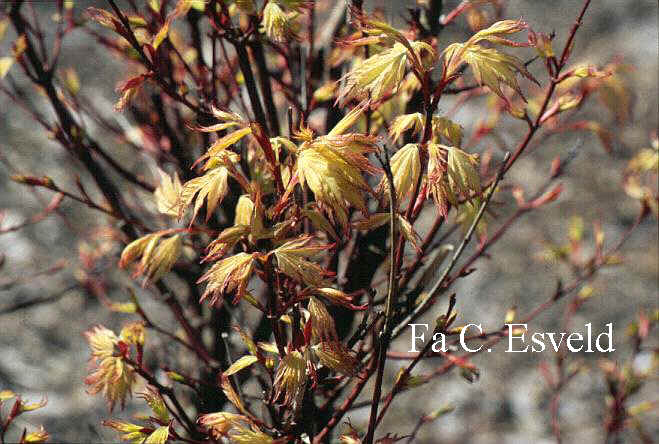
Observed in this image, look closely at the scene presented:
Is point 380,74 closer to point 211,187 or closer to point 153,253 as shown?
point 211,187

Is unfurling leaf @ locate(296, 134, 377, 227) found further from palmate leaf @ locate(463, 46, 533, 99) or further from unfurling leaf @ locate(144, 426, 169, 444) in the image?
unfurling leaf @ locate(144, 426, 169, 444)

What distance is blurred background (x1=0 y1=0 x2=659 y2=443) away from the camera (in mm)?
2414

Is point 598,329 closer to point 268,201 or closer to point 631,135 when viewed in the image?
point 631,135

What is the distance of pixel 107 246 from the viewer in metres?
1.95

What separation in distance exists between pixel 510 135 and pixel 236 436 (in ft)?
8.45

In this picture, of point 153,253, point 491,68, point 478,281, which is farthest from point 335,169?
point 478,281

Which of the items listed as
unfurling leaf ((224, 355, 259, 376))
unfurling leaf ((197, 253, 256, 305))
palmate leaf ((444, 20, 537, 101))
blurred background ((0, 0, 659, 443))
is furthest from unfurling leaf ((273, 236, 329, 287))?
blurred background ((0, 0, 659, 443))

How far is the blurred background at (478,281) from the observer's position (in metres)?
2.41

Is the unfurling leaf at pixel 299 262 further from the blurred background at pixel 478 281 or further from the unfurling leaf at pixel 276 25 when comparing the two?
the blurred background at pixel 478 281

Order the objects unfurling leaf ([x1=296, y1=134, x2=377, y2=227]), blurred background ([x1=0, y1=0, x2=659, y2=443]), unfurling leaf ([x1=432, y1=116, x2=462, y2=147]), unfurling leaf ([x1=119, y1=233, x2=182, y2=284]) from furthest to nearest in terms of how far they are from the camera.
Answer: blurred background ([x1=0, y1=0, x2=659, y2=443])
unfurling leaf ([x1=119, y1=233, x2=182, y2=284])
unfurling leaf ([x1=432, y1=116, x2=462, y2=147])
unfurling leaf ([x1=296, y1=134, x2=377, y2=227])

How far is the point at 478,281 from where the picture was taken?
278 cm

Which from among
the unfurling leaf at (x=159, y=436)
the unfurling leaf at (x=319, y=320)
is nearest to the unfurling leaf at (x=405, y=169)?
the unfurling leaf at (x=319, y=320)

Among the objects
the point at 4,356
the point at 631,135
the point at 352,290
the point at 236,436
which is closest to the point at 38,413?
the point at 4,356

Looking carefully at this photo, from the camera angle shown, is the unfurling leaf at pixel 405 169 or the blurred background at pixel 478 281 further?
the blurred background at pixel 478 281
